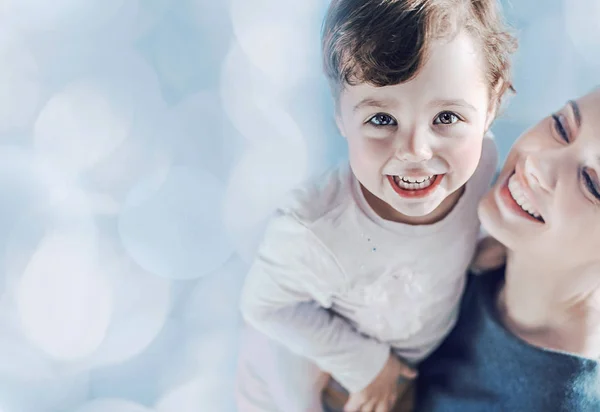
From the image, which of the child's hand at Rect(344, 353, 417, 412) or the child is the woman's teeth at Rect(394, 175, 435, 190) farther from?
the child's hand at Rect(344, 353, 417, 412)

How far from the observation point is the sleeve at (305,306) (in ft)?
2.41

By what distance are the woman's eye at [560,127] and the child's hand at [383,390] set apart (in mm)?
389

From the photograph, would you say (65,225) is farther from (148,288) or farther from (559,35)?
(559,35)

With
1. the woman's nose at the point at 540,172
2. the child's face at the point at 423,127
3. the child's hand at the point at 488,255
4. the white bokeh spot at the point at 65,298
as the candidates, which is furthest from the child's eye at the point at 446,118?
the white bokeh spot at the point at 65,298

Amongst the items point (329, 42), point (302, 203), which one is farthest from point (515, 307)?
point (329, 42)

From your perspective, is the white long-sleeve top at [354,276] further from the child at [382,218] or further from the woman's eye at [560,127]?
the woman's eye at [560,127]

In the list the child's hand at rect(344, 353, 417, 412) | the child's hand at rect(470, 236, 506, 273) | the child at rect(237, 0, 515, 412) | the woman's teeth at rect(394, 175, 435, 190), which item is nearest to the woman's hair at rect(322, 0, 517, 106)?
the child at rect(237, 0, 515, 412)

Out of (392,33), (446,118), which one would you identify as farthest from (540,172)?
(392,33)

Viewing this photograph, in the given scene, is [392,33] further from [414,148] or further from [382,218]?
[382,218]

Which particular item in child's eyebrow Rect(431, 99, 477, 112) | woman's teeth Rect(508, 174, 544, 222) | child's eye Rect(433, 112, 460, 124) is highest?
child's eyebrow Rect(431, 99, 477, 112)

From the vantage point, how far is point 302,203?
0.72 metres

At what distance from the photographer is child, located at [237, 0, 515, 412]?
0.59m

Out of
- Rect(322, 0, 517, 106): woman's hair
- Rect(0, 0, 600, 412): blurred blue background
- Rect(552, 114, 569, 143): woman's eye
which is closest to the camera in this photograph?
Rect(322, 0, 517, 106): woman's hair

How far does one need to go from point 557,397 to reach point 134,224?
1.98 feet
